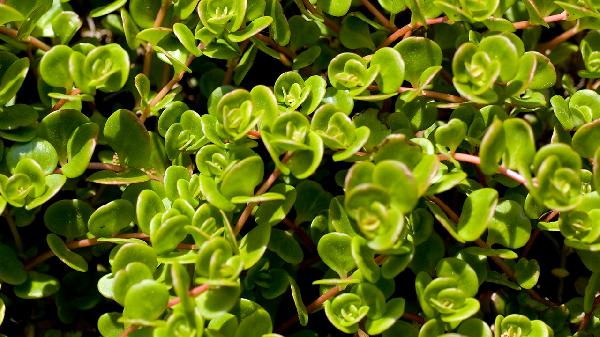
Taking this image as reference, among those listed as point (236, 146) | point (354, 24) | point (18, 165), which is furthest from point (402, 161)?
point (18, 165)

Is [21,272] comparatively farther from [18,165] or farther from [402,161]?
[402,161]

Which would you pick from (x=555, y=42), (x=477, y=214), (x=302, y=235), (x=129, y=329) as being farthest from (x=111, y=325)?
(x=555, y=42)

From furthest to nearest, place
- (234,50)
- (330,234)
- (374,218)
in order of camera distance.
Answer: (234,50), (330,234), (374,218)

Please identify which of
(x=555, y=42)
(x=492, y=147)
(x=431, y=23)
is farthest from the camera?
(x=555, y=42)

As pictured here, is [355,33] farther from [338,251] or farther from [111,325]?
[111,325]

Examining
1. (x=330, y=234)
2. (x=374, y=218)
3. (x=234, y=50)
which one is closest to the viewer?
(x=374, y=218)

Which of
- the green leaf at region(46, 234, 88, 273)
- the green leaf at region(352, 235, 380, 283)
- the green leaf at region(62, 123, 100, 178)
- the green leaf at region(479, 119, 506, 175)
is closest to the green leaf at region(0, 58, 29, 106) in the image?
the green leaf at region(62, 123, 100, 178)

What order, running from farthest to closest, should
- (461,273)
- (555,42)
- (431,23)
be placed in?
(555,42)
(431,23)
(461,273)
